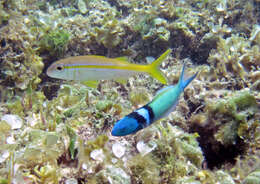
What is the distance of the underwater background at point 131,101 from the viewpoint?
2.28 meters

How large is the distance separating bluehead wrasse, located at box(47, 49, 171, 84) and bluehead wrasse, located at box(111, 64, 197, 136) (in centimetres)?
108

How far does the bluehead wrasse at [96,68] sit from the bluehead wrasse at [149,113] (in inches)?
42.7

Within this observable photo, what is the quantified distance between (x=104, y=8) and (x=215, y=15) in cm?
369

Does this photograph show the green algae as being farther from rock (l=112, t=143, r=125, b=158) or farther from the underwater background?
rock (l=112, t=143, r=125, b=158)

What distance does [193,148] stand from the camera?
2.71 m

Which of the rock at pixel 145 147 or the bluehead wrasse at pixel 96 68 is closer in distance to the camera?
the rock at pixel 145 147

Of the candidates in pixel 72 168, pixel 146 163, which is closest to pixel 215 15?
pixel 146 163

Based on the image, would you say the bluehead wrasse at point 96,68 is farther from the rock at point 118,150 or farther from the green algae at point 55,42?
the green algae at point 55,42

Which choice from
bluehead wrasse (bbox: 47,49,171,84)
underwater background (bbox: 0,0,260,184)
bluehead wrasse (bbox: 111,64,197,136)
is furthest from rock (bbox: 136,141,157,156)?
bluehead wrasse (bbox: 47,49,171,84)

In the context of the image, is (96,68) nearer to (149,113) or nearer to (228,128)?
(149,113)

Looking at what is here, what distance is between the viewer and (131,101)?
3420mm

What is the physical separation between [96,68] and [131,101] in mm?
960

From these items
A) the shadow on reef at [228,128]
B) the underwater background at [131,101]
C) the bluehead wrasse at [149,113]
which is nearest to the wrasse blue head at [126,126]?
the bluehead wrasse at [149,113]

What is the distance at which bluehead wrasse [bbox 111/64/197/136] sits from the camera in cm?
162
